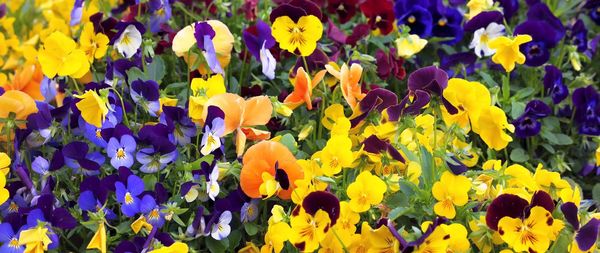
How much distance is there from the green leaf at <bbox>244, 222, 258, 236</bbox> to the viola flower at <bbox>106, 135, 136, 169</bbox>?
24 cm

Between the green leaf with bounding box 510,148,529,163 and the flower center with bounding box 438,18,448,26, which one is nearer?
the green leaf with bounding box 510,148,529,163

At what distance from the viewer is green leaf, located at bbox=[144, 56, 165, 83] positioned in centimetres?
A: 192

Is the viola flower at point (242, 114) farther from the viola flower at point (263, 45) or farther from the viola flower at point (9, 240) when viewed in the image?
the viola flower at point (9, 240)

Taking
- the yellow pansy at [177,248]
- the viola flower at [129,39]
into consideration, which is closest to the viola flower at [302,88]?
the viola flower at [129,39]

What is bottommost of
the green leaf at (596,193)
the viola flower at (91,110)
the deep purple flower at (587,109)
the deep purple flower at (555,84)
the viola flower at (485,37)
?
the green leaf at (596,193)

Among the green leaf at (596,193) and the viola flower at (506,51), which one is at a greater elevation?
the viola flower at (506,51)

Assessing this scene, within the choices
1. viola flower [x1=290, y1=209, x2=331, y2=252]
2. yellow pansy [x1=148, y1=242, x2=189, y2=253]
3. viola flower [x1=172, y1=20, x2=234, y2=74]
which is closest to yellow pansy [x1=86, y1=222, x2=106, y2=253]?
yellow pansy [x1=148, y1=242, x2=189, y2=253]

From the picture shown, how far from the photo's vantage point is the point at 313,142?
1872 millimetres

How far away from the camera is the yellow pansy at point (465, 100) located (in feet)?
5.11

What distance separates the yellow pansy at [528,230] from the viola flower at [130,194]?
618 millimetres

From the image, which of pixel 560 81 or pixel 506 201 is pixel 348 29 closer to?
pixel 560 81

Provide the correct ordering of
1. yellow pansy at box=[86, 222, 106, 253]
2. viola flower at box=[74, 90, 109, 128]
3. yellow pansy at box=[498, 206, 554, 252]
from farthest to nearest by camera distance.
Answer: viola flower at box=[74, 90, 109, 128] → yellow pansy at box=[86, 222, 106, 253] → yellow pansy at box=[498, 206, 554, 252]

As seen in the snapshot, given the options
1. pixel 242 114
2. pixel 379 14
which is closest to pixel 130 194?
pixel 242 114

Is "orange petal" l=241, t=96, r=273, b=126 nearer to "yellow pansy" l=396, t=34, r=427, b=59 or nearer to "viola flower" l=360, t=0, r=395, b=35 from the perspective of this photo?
"yellow pansy" l=396, t=34, r=427, b=59
